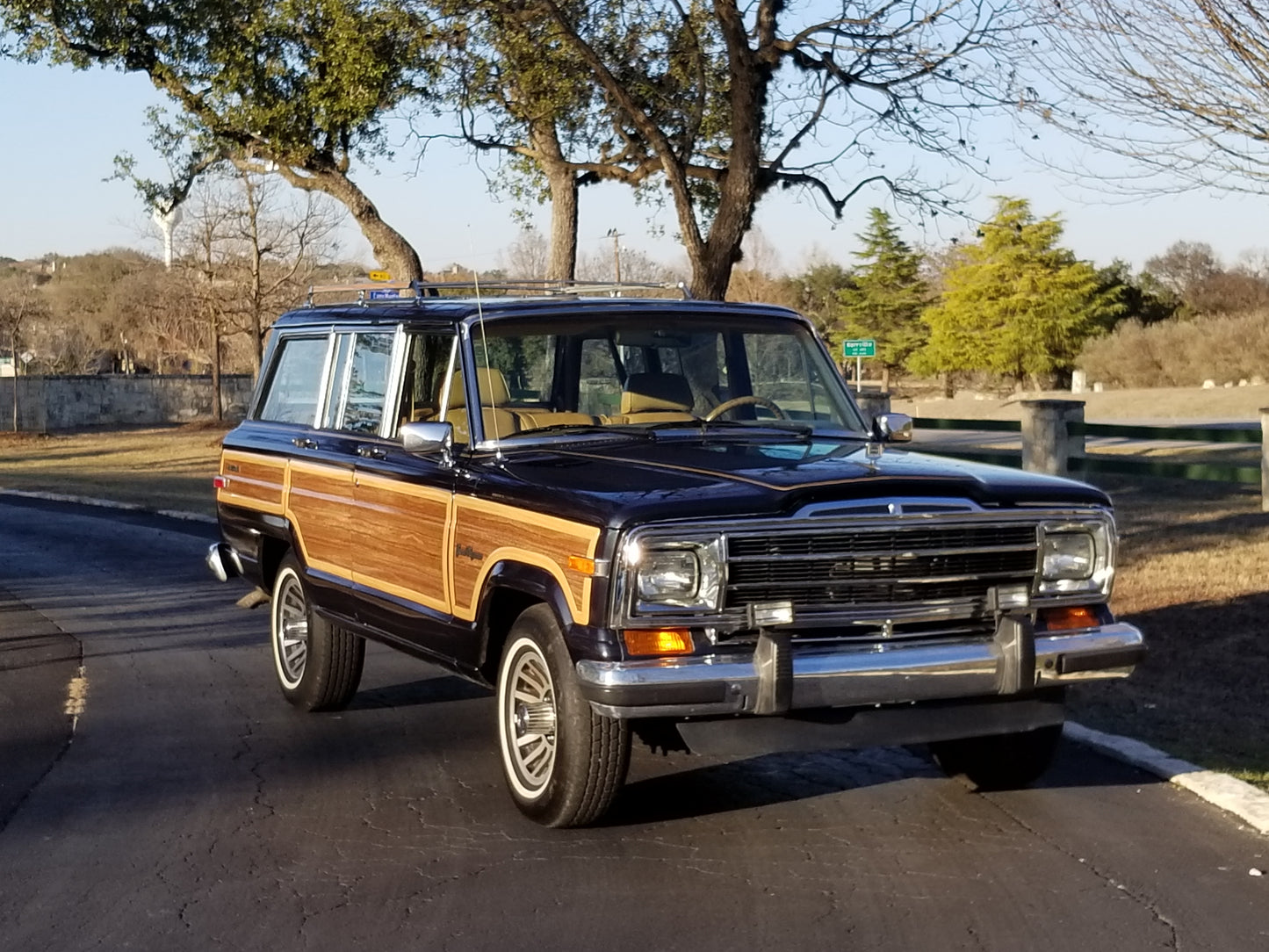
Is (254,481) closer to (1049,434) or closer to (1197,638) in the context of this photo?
(1197,638)

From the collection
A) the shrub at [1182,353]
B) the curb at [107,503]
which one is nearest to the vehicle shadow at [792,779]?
the curb at [107,503]

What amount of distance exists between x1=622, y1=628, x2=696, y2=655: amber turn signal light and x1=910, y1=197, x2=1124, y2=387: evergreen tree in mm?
64524

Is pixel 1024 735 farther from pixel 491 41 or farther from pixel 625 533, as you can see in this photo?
pixel 491 41

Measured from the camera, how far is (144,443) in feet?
141

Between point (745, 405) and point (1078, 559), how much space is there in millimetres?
1923

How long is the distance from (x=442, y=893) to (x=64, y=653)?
6.01m

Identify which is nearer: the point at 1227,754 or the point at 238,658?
the point at 1227,754

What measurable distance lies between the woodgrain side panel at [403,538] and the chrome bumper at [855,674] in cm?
147

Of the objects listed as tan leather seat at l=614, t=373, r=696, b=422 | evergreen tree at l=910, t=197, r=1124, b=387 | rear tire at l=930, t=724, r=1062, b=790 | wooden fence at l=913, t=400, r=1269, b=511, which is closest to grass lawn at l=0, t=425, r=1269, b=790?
wooden fence at l=913, t=400, r=1269, b=511

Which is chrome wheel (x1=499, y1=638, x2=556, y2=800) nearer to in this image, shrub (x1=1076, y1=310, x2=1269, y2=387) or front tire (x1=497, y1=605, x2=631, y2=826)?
front tire (x1=497, y1=605, x2=631, y2=826)

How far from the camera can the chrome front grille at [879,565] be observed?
5707mm

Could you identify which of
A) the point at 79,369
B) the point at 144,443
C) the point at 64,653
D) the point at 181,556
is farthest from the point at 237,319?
the point at 64,653

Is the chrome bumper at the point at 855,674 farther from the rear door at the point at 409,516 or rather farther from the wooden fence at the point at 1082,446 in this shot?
the wooden fence at the point at 1082,446

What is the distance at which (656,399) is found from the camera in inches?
298
